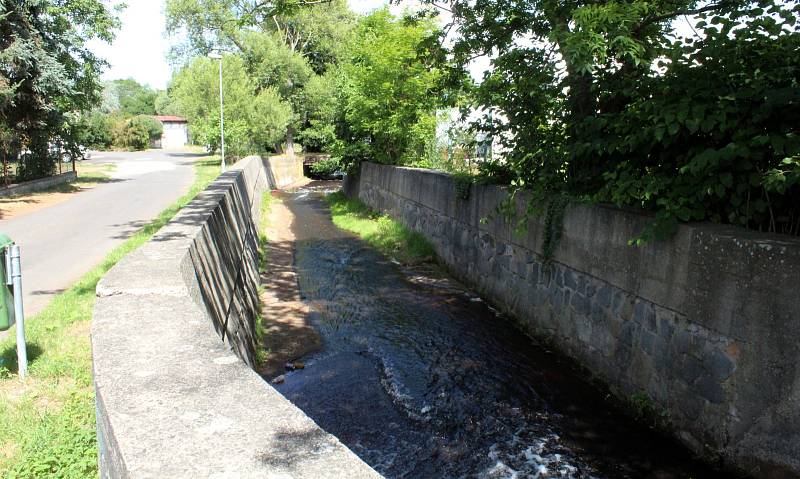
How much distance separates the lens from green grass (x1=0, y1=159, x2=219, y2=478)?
343 cm

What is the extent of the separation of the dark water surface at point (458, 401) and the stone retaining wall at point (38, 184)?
56.0ft

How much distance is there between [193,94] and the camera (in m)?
43.3

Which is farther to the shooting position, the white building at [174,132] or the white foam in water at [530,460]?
the white building at [174,132]

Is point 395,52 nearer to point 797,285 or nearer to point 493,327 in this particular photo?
point 493,327

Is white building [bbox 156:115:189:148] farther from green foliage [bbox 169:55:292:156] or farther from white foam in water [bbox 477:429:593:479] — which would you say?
white foam in water [bbox 477:429:593:479]

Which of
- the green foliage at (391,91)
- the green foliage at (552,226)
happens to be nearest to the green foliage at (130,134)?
the green foliage at (391,91)

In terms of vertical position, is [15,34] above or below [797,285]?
above

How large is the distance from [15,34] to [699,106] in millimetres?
20089

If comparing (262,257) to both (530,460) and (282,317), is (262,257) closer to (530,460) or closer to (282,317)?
(282,317)

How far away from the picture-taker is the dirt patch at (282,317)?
7.11 m

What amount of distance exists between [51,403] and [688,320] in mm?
4861

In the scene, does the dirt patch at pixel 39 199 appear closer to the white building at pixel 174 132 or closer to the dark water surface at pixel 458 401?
the dark water surface at pixel 458 401

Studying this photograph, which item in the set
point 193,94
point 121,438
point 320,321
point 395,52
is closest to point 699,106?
point 121,438

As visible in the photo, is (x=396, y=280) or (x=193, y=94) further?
(x=193, y=94)
